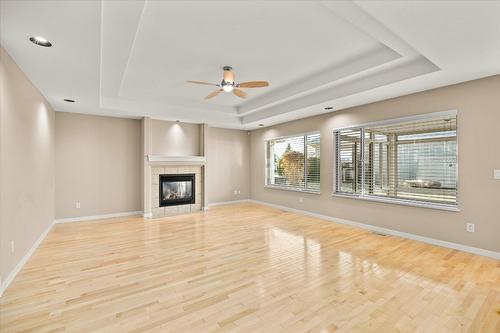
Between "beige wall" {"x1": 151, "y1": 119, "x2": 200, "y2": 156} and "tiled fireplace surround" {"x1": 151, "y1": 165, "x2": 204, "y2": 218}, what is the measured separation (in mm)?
446

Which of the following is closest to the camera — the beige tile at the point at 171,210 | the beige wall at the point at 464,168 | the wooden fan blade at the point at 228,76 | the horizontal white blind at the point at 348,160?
the beige wall at the point at 464,168

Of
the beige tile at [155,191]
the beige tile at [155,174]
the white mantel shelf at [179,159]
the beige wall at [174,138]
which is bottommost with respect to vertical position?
the beige tile at [155,191]

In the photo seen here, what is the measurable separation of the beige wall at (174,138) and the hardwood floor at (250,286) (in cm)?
283

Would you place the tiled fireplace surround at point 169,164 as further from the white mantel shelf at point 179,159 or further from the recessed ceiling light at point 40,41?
the recessed ceiling light at point 40,41

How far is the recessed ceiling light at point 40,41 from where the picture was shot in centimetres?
246

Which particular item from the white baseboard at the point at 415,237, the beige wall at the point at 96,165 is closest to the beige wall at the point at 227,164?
the beige wall at the point at 96,165

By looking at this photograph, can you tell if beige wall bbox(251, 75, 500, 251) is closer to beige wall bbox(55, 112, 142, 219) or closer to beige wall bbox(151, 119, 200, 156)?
beige wall bbox(151, 119, 200, 156)

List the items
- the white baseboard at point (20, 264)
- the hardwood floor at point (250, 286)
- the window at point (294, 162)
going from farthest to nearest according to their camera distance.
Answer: the window at point (294, 162)
the white baseboard at point (20, 264)
the hardwood floor at point (250, 286)

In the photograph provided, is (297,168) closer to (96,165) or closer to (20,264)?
(96,165)

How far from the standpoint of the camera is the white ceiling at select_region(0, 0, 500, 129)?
211cm

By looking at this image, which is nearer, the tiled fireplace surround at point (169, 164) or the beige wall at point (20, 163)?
the beige wall at point (20, 163)

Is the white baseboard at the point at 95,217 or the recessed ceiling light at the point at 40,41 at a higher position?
the recessed ceiling light at the point at 40,41

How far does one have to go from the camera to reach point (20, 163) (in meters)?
3.16

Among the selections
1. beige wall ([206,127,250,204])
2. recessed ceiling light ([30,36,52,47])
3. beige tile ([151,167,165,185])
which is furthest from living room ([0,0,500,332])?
beige wall ([206,127,250,204])
